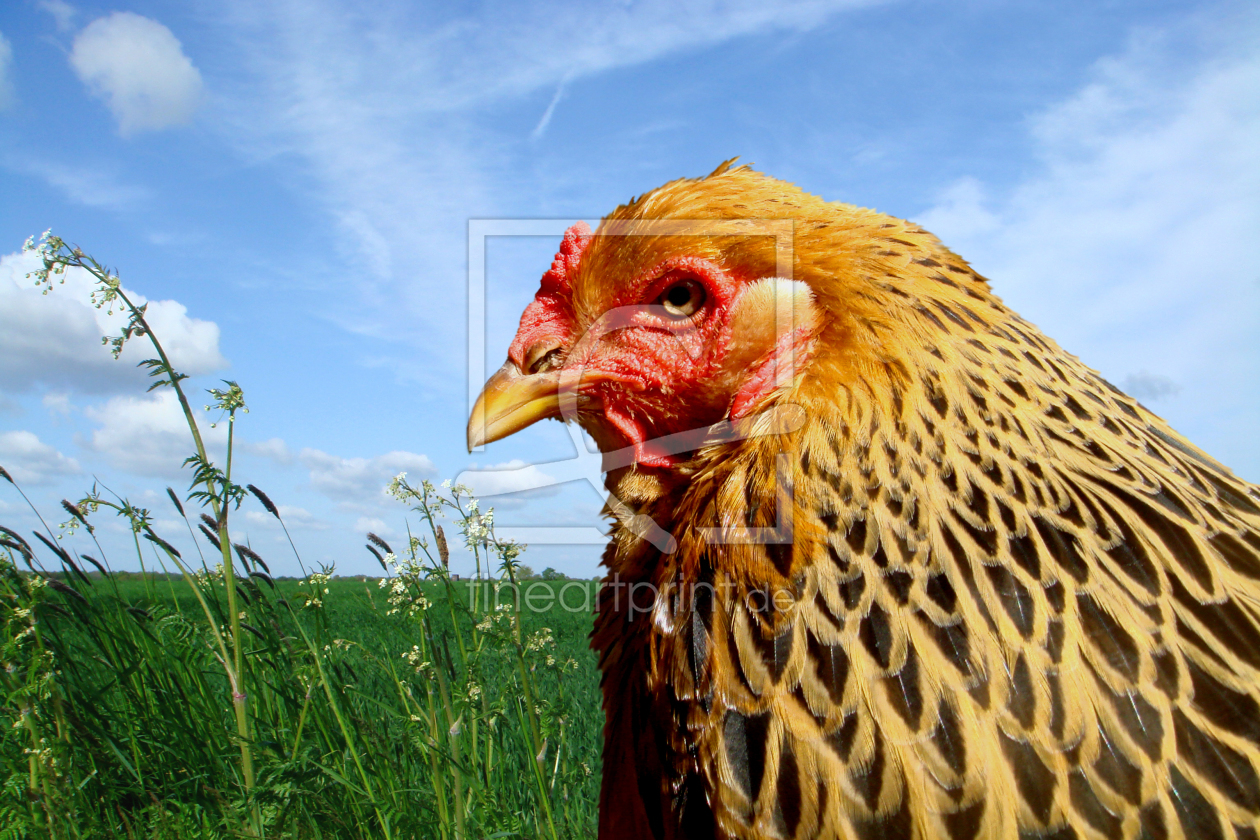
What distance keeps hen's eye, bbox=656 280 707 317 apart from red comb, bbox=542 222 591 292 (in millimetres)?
398

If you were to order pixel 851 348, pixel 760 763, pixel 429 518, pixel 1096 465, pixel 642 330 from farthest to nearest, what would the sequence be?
pixel 429 518 < pixel 642 330 < pixel 851 348 < pixel 1096 465 < pixel 760 763

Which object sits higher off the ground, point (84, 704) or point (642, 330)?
point (642, 330)

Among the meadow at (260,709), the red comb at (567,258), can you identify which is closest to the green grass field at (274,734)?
the meadow at (260,709)

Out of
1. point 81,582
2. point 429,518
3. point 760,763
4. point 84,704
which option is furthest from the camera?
point 81,582

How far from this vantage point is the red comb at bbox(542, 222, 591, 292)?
7.17ft

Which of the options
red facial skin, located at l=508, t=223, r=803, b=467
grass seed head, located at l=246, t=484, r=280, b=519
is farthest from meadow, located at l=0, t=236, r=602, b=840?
red facial skin, located at l=508, t=223, r=803, b=467

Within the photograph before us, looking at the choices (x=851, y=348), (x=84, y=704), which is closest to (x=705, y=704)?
(x=851, y=348)

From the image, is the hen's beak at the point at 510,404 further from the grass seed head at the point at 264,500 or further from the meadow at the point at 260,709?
the grass seed head at the point at 264,500

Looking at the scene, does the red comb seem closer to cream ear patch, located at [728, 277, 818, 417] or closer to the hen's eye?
the hen's eye

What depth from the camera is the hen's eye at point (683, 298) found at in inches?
72.7

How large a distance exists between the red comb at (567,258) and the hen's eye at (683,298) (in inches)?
15.7

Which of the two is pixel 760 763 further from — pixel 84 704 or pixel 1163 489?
pixel 84 704

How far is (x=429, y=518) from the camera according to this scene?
Result: 2.38m

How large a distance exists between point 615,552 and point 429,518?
2.77 feet
